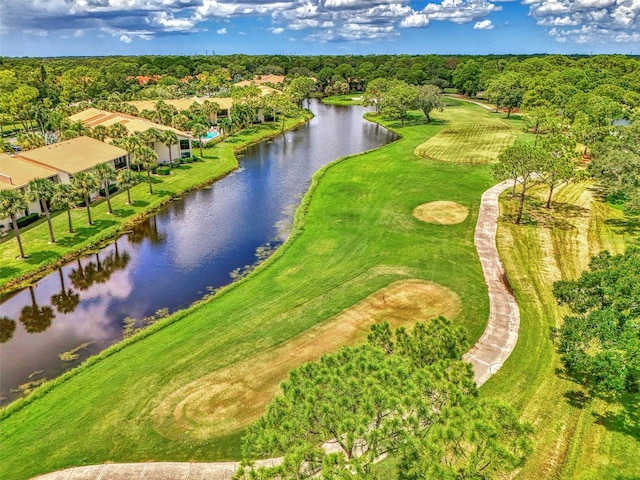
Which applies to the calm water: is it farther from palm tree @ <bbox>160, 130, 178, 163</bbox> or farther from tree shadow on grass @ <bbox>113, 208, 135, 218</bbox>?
palm tree @ <bbox>160, 130, 178, 163</bbox>

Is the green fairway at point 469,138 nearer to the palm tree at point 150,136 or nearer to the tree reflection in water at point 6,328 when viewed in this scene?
the palm tree at point 150,136

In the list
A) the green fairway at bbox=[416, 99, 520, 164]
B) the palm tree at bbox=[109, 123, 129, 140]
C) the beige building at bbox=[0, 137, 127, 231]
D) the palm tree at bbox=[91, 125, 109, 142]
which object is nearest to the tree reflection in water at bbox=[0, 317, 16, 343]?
the beige building at bbox=[0, 137, 127, 231]

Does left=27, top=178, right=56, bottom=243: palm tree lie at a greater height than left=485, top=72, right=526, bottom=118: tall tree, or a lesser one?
lesser

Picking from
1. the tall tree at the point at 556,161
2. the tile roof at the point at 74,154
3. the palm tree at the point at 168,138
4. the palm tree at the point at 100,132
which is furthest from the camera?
the palm tree at the point at 100,132

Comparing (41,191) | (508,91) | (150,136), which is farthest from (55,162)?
(508,91)

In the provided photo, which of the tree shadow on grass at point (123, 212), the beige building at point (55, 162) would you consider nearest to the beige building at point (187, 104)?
the beige building at point (55, 162)

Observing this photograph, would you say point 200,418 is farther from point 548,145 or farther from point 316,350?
point 548,145

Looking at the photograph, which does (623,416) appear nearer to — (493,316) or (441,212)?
(493,316)
